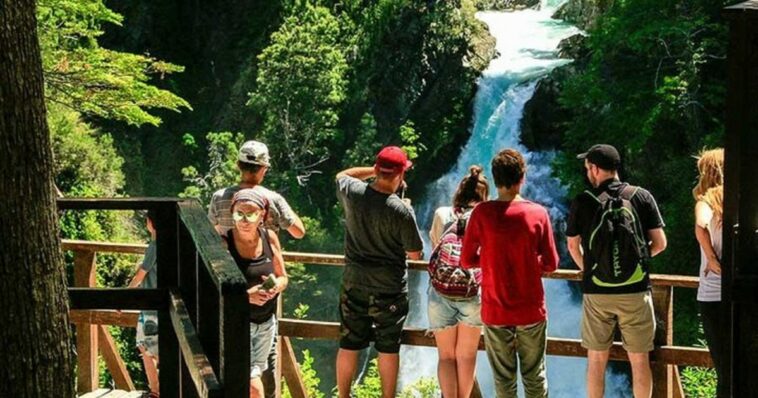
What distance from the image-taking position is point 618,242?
4816 mm

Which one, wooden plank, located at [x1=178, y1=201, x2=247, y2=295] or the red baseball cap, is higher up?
the red baseball cap

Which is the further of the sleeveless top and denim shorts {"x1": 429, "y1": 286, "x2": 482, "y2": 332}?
denim shorts {"x1": 429, "y1": 286, "x2": 482, "y2": 332}

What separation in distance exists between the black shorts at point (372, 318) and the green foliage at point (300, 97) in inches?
944

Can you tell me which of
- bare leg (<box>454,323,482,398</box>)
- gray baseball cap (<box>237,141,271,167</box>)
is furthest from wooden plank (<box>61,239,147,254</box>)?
bare leg (<box>454,323,482,398</box>)

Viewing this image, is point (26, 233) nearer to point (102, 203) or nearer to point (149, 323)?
point (102, 203)

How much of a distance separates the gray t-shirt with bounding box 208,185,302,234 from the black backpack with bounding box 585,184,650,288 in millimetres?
1400

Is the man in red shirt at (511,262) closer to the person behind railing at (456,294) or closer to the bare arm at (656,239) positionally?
the person behind railing at (456,294)

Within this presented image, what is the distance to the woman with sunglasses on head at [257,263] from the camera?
4688 mm

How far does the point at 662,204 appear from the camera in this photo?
74.0 ft

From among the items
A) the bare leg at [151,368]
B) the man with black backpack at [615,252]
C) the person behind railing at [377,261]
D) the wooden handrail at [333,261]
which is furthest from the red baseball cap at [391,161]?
the bare leg at [151,368]

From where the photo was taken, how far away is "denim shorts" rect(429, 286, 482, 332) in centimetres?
516

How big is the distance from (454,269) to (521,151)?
23115mm

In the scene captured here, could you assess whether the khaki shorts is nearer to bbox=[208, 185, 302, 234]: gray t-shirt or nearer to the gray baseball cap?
bbox=[208, 185, 302, 234]: gray t-shirt

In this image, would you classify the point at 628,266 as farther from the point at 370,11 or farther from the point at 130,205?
the point at 370,11
